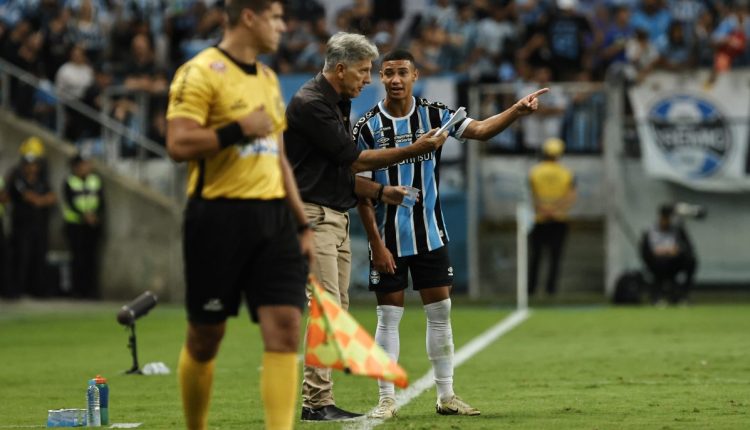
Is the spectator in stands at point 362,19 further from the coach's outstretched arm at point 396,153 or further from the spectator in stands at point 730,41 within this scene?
the coach's outstretched arm at point 396,153

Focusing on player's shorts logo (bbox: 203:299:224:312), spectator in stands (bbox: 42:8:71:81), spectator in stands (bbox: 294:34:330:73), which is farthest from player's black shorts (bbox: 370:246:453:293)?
spectator in stands (bbox: 42:8:71:81)

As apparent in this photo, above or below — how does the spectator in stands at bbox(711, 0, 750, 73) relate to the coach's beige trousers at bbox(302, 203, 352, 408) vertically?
above

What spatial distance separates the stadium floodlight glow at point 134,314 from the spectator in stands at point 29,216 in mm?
11344

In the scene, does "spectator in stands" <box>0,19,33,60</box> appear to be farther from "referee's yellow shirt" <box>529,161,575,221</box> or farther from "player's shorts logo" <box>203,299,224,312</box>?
"player's shorts logo" <box>203,299,224,312</box>

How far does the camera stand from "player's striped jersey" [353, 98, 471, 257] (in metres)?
9.86

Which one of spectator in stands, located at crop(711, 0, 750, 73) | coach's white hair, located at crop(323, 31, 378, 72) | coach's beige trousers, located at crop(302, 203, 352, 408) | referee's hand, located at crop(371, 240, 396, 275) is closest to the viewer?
coach's white hair, located at crop(323, 31, 378, 72)

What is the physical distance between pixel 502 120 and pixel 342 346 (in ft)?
8.19

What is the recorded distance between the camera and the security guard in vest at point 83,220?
2489 cm

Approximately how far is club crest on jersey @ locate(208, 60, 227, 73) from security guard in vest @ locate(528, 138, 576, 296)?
16.8m

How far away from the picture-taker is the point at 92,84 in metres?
25.7

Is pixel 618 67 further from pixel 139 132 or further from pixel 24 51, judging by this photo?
pixel 24 51

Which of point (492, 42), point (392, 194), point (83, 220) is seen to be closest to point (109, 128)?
point (83, 220)

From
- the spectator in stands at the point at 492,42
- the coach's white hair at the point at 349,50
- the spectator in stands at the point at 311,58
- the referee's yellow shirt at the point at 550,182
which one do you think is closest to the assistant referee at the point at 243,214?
the coach's white hair at the point at 349,50

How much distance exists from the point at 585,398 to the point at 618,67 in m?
13.9
